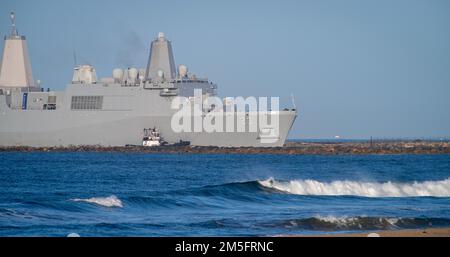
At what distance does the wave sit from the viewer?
79.4 ft

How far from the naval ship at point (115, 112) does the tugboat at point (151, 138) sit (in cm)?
52

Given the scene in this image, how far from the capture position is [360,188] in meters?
40.8

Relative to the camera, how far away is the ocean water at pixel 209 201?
23.7 m

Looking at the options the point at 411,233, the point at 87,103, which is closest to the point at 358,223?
the point at 411,233

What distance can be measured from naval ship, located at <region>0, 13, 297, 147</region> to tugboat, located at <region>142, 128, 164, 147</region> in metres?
0.52

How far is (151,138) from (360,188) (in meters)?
43.6

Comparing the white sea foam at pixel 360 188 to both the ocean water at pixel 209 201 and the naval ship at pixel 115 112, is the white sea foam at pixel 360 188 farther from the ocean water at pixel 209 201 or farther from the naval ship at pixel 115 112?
the naval ship at pixel 115 112

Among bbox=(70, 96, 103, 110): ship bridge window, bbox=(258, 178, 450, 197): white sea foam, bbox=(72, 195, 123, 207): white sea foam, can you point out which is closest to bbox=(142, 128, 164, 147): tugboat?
bbox=(70, 96, 103, 110): ship bridge window

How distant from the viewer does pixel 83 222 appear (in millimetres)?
24062

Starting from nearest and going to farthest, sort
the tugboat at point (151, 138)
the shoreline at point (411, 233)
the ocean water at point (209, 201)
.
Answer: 1. the shoreline at point (411, 233)
2. the ocean water at point (209, 201)
3. the tugboat at point (151, 138)

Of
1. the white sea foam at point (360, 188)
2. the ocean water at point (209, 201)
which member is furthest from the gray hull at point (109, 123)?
the white sea foam at point (360, 188)

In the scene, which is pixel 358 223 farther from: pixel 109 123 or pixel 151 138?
pixel 109 123
